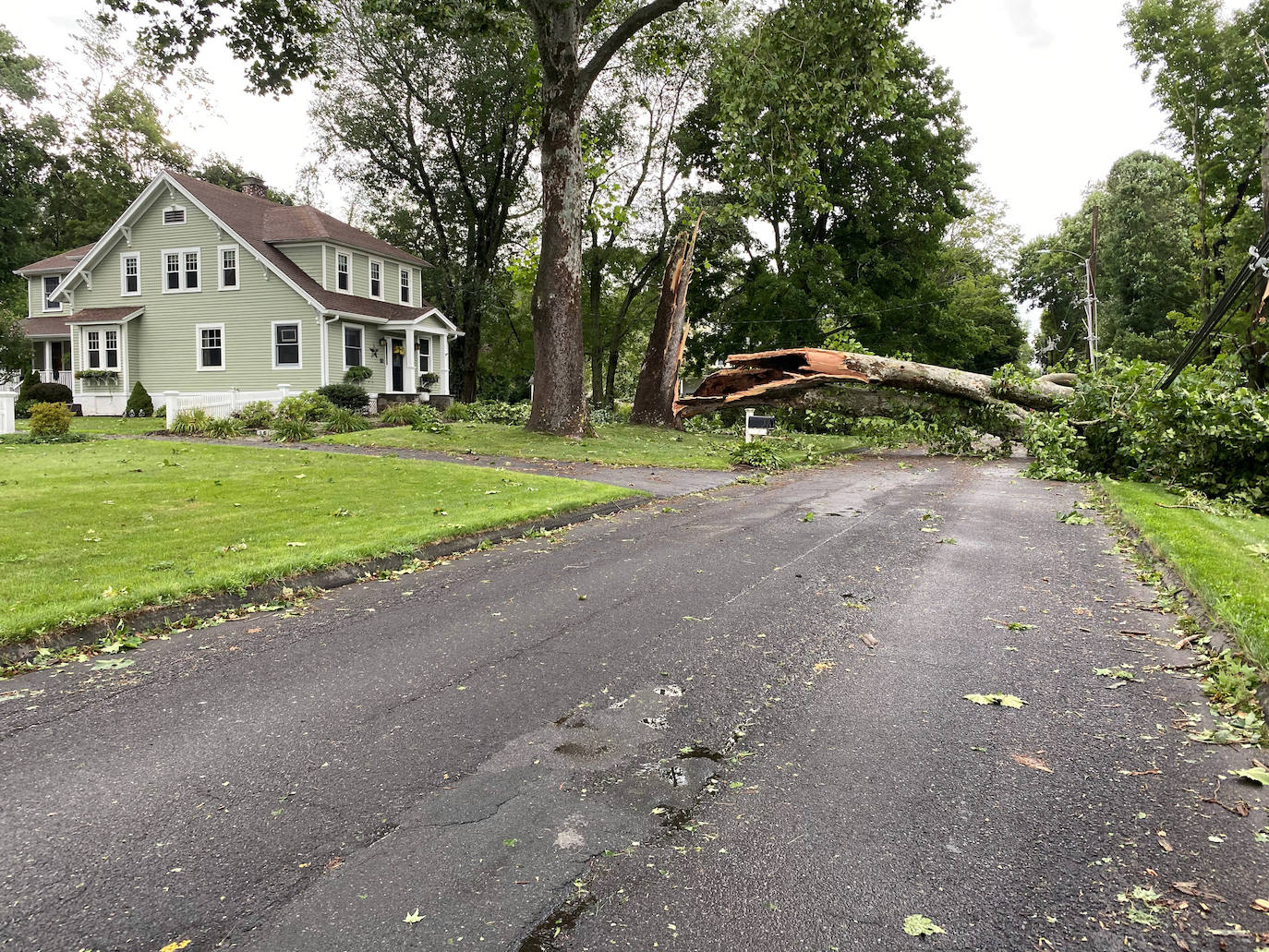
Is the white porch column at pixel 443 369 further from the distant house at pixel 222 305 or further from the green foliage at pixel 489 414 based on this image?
the green foliage at pixel 489 414

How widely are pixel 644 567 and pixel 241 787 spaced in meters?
4.13

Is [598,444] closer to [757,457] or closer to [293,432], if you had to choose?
[757,457]

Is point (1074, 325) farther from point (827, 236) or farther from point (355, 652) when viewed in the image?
point (355, 652)

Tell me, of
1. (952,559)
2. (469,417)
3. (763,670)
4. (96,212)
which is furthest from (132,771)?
(96,212)

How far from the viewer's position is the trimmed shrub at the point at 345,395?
89.5 feet

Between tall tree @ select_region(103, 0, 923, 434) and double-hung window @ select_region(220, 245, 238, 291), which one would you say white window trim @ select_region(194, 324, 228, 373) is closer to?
double-hung window @ select_region(220, 245, 238, 291)

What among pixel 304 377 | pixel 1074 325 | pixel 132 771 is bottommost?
pixel 132 771

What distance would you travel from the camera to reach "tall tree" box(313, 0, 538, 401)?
1329 inches

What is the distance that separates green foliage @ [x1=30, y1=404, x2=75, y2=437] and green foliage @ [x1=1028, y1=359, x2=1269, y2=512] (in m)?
21.7

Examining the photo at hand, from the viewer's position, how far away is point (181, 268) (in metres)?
30.9

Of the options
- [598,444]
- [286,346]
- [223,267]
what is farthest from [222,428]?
[223,267]

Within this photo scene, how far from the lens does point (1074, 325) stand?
64.7 m

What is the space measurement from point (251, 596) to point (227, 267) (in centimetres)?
2926

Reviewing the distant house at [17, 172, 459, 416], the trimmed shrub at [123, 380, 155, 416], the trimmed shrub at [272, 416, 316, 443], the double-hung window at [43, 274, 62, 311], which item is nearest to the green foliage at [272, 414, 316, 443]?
the trimmed shrub at [272, 416, 316, 443]
